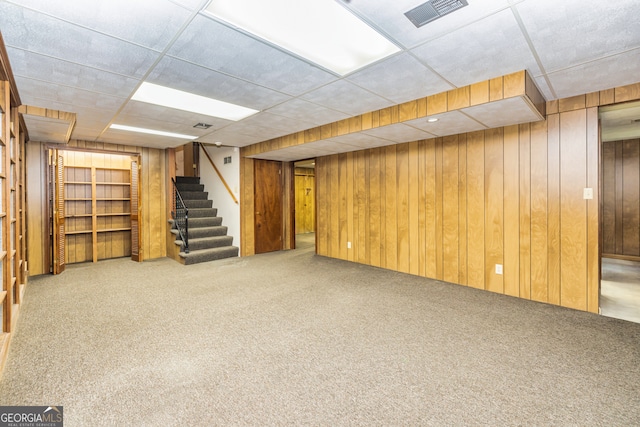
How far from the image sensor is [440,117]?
10.6 ft

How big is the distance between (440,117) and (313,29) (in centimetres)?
181

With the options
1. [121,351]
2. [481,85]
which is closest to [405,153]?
[481,85]

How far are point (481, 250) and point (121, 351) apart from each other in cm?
407

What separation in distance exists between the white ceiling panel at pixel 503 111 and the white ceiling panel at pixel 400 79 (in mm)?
411

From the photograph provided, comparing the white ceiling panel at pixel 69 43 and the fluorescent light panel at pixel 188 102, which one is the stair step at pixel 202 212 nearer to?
the fluorescent light panel at pixel 188 102

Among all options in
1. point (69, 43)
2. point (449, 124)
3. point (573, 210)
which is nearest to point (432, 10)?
point (449, 124)

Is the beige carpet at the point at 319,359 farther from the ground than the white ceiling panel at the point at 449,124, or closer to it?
closer to it

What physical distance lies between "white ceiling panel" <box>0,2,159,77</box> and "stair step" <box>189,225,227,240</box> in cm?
418

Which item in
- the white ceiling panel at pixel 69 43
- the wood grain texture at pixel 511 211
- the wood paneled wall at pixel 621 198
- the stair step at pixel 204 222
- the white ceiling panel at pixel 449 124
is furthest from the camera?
the stair step at pixel 204 222

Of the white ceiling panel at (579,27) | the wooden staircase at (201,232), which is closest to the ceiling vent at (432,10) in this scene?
the white ceiling panel at (579,27)

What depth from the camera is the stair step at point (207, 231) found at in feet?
20.2

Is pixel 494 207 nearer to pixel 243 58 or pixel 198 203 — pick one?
pixel 243 58

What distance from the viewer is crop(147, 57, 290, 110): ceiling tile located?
236cm

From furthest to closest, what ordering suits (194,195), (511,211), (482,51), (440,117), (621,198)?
(194,195) < (621,198) < (511,211) < (440,117) < (482,51)
